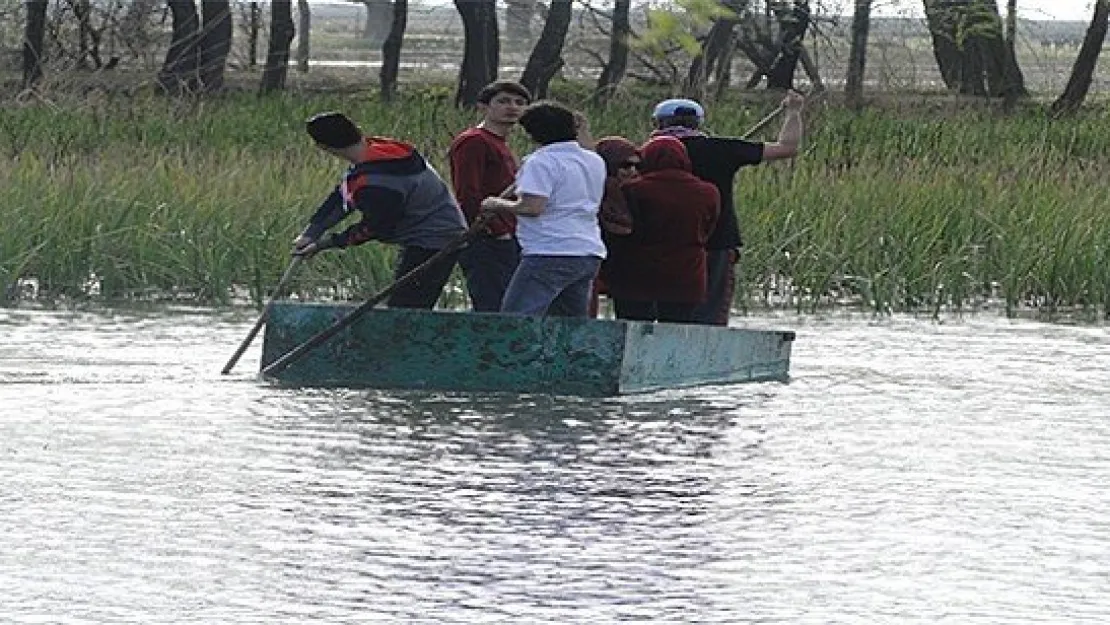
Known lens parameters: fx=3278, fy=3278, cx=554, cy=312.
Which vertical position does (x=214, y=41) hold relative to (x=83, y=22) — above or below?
below

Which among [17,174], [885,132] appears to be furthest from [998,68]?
[17,174]

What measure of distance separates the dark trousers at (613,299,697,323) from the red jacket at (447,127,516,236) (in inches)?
32.1

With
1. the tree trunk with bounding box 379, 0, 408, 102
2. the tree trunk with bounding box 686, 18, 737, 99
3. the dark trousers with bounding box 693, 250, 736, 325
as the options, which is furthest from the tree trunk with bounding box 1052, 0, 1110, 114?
the dark trousers with bounding box 693, 250, 736, 325

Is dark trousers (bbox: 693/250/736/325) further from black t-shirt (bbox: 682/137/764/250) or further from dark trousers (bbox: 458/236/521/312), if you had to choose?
dark trousers (bbox: 458/236/521/312)

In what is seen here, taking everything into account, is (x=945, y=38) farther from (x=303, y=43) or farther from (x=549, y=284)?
(x=549, y=284)

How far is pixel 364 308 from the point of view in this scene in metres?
14.2

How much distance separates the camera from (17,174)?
19.8 metres

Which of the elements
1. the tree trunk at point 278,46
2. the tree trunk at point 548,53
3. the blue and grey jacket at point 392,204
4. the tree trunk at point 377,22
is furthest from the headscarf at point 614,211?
the tree trunk at point 377,22

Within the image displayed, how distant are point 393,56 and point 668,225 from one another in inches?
1158

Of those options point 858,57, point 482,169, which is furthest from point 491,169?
point 858,57

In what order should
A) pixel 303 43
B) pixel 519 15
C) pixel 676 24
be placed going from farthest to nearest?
1. pixel 519 15
2. pixel 303 43
3. pixel 676 24

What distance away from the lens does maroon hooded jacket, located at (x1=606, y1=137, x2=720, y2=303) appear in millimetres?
14430

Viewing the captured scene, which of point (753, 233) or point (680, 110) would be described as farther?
point (753, 233)

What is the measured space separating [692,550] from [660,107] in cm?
526
